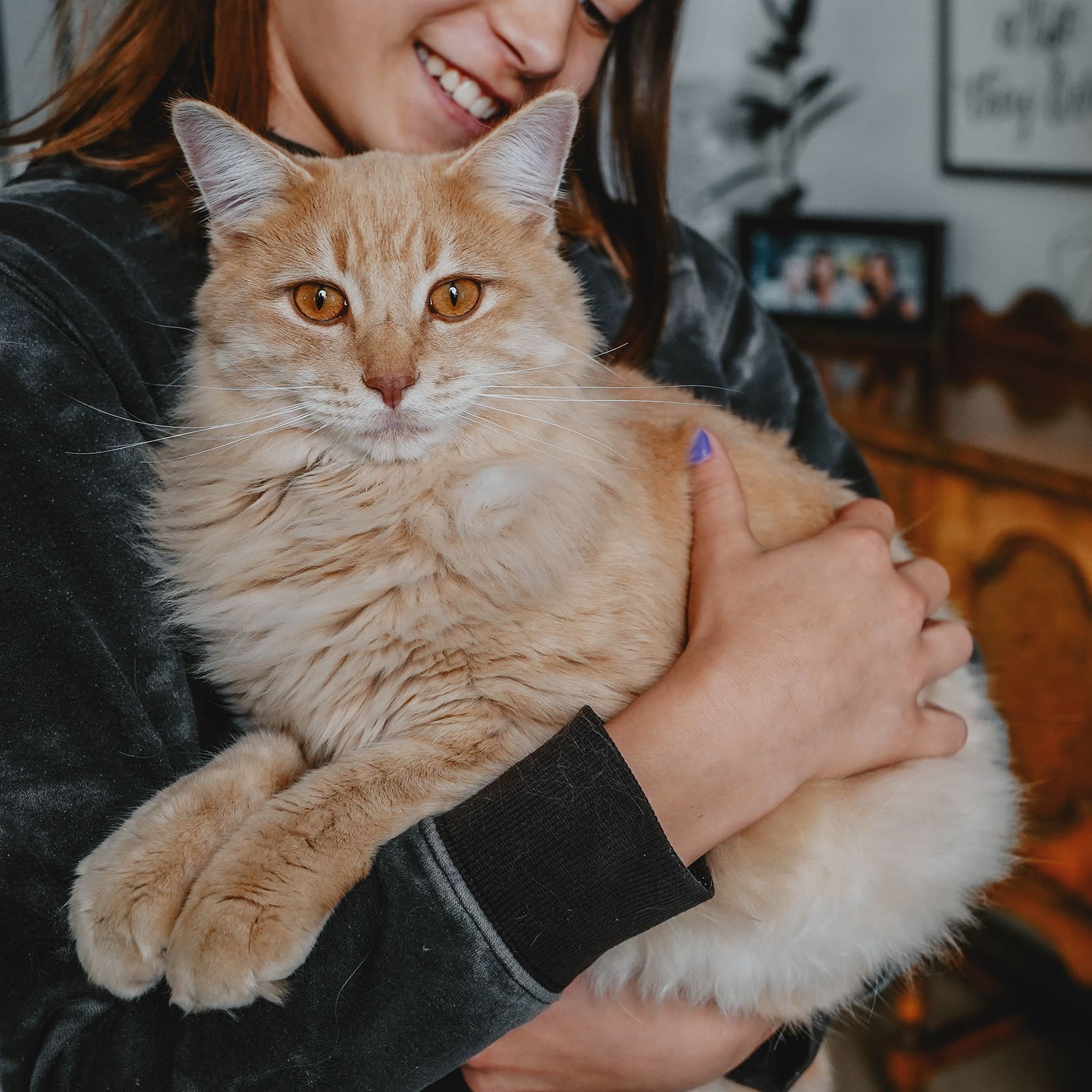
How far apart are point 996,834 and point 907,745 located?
0.21m

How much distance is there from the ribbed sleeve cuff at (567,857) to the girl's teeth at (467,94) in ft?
2.87

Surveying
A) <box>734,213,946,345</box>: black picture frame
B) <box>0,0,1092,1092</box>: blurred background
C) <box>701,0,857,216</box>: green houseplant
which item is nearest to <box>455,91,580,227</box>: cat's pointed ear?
<box>0,0,1092,1092</box>: blurred background

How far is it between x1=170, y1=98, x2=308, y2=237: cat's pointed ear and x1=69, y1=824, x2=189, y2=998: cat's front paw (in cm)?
69

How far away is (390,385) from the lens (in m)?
1.05

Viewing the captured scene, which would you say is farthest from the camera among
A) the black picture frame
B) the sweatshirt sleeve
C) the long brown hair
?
the black picture frame

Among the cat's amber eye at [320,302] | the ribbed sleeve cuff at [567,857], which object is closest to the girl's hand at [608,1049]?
the ribbed sleeve cuff at [567,857]

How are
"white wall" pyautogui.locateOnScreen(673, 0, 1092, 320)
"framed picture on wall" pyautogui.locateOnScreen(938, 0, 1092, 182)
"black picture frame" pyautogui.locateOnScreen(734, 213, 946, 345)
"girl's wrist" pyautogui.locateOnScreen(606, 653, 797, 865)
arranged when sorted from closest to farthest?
"girl's wrist" pyautogui.locateOnScreen(606, 653, 797, 865), "framed picture on wall" pyautogui.locateOnScreen(938, 0, 1092, 182), "white wall" pyautogui.locateOnScreen(673, 0, 1092, 320), "black picture frame" pyautogui.locateOnScreen(734, 213, 946, 345)

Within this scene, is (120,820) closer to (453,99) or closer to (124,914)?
(124,914)

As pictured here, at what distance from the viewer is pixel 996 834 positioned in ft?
4.18

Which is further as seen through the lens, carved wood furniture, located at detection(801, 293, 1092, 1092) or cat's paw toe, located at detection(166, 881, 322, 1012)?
carved wood furniture, located at detection(801, 293, 1092, 1092)

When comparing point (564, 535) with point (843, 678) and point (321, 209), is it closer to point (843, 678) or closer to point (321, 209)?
point (843, 678)

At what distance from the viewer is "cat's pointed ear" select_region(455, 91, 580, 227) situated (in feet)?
3.75

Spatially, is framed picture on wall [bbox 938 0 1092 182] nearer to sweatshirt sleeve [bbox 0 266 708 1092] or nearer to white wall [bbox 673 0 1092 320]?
white wall [bbox 673 0 1092 320]

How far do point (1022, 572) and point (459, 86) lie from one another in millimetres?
1703
